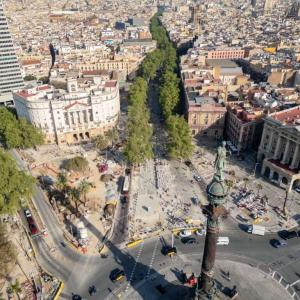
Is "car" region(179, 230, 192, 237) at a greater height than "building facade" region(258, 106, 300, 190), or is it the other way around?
"building facade" region(258, 106, 300, 190)

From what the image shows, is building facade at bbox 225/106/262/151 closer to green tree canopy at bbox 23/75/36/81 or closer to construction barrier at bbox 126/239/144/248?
construction barrier at bbox 126/239/144/248

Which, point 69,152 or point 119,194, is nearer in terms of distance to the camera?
point 119,194

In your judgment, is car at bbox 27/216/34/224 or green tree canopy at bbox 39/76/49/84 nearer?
car at bbox 27/216/34/224

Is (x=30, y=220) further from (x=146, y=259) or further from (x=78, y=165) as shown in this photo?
(x=146, y=259)

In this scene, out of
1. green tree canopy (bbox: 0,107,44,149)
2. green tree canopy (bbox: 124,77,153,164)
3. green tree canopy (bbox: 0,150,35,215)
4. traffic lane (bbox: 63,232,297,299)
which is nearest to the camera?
traffic lane (bbox: 63,232,297,299)

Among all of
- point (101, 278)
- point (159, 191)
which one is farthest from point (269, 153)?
point (101, 278)

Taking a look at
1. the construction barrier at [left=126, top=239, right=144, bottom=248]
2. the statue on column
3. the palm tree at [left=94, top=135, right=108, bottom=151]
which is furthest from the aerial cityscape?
the construction barrier at [left=126, top=239, right=144, bottom=248]

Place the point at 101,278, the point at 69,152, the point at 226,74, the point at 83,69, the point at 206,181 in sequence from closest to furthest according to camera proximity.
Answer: the point at 101,278 < the point at 206,181 < the point at 69,152 < the point at 226,74 < the point at 83,69

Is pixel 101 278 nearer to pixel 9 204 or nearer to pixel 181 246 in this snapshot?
pixel 181 246
